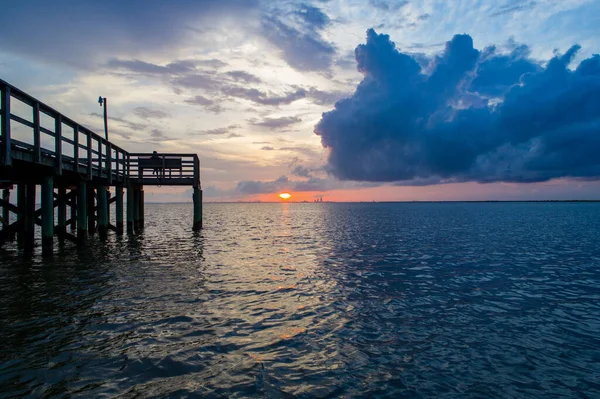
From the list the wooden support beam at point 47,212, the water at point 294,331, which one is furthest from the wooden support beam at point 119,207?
the water at point 294,331

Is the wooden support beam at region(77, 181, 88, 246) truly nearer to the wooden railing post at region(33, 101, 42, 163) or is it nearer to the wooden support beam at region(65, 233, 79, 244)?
the wooden support beam at region(65, 233, 79, 244)

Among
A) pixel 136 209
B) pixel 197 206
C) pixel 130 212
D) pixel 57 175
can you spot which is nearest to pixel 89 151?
pixel 57 175

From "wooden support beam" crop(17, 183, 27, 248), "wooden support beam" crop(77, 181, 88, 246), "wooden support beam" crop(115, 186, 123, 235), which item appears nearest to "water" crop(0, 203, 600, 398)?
"wooden support beam" crop(17, 183, 27, 248)

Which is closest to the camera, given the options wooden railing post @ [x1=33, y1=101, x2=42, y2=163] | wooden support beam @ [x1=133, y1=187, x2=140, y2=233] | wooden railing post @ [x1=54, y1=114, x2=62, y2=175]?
wooden railing post @ [x1=33, y1=101, x2=42, y2=163]

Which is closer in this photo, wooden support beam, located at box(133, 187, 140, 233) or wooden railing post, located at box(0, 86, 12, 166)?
wooden railing post, located at box(0, 86, 12, 166)

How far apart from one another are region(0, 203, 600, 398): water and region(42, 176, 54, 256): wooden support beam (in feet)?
3.30

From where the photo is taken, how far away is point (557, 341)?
8.02 metres

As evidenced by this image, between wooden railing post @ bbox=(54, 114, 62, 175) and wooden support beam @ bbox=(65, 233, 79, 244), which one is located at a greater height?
wooden railing post @ bbox=(54, 114, 62, 175)

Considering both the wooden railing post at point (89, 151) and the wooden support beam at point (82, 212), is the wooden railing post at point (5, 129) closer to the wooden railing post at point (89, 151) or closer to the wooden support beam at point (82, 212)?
the wooden railing post at point (89, 151)

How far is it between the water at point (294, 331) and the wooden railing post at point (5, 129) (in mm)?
3991

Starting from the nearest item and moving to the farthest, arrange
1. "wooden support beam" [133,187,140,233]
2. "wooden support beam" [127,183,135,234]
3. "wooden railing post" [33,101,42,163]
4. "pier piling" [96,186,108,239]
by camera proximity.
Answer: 1. "wooden railing post" [33,101,42,163]
2. "pier piling" [96,186,108,239]
3. "wooden support beam" [127,183,135,234]
4. "wooden support beam" [133,187,140,233]

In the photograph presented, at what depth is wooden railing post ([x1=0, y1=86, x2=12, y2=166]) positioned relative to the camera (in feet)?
36.9

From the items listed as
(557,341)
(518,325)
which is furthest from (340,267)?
(557,341)


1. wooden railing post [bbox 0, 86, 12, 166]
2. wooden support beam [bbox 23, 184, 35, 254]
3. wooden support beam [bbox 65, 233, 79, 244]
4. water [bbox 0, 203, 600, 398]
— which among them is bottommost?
water [bbox 0, 203, 600, 398]
